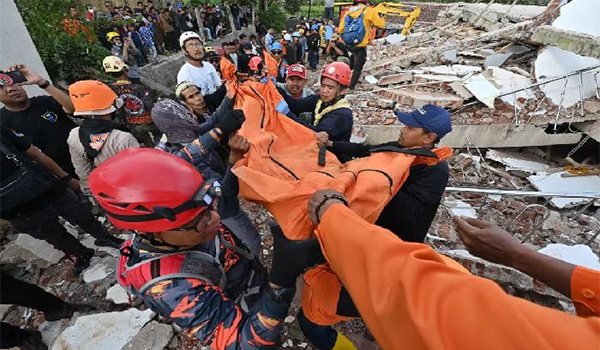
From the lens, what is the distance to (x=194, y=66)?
418 centimetres

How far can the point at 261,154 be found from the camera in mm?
2125

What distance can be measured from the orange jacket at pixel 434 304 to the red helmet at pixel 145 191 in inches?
30.3

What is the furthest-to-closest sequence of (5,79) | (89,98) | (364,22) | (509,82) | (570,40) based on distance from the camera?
(364,22) → (509,82) → (570,40) → (5,79) → (89,98)

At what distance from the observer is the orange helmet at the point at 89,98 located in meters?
2.63

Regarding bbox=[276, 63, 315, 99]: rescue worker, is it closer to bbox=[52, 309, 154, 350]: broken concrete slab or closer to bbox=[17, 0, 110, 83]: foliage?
bbox=[52, 309, 154, 350]: broken concrete slab

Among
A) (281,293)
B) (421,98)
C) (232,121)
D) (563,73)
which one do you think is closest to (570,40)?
(563,73)

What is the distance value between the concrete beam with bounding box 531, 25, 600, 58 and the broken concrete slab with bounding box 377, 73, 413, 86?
266cm

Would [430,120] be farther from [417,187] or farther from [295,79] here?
[295,79]

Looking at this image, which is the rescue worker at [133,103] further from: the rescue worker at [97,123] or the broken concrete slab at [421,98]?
the broken concrete slab at [421,98]

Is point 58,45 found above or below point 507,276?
above

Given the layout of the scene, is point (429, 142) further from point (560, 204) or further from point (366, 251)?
point (560, 204)

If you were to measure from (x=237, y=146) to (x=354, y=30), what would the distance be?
20.9 ft

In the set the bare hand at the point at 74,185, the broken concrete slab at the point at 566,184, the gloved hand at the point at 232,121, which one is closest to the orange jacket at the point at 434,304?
the gloved hand at the point at 232,121

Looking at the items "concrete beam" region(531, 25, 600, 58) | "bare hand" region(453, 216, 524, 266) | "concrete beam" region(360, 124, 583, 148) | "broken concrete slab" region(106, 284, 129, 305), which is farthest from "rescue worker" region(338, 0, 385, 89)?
"broken concrete slab" region(106, 284, 129, 305)
